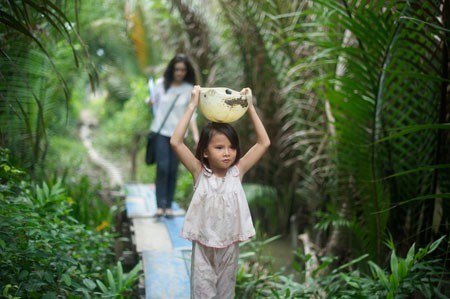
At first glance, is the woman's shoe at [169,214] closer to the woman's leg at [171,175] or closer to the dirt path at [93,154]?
the woman's leg at [171,175]

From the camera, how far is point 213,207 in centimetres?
275

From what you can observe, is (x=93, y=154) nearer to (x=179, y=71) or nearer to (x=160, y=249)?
(x=179, y=71)

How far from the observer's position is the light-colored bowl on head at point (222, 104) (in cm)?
272

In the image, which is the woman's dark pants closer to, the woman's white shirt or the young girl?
the woman's white shirt

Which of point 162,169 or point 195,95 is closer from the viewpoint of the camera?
point 195,95

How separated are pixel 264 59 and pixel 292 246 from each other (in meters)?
2.08

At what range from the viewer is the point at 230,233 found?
277cm

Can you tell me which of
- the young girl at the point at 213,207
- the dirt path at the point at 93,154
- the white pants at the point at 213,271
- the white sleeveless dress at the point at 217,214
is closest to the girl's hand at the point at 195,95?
the young girl at the point at 213,207

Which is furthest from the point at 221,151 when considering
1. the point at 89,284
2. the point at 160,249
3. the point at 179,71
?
the point at 179,71

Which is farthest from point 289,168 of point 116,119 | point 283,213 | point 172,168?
point 116,119

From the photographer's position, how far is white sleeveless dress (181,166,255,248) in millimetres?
2752

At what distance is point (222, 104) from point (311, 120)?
3.21 metres

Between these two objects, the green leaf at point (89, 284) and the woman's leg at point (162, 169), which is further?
the woman's leg at point (162, 169)

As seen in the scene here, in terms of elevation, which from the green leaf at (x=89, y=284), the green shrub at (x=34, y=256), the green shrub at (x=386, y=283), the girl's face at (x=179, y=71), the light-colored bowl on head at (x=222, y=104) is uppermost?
the girl's face at (x=179, y=71)
